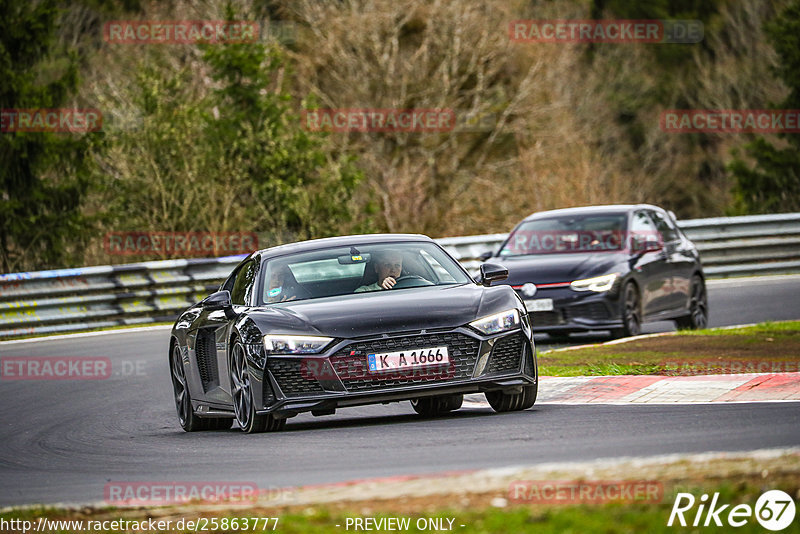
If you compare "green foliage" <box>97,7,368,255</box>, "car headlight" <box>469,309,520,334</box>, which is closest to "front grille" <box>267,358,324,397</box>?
"car headlight" <box>469,309,520,334</box>

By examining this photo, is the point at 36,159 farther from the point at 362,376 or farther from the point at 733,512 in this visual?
the point at 733,512

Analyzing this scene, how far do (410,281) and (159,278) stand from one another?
13881 millimetres

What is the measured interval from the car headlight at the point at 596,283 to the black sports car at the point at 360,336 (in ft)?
19.5

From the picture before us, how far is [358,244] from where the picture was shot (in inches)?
446

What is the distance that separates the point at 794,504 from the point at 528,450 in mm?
2540

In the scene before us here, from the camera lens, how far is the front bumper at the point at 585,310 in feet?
56.2

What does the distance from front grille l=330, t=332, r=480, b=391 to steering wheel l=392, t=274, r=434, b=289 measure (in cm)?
110

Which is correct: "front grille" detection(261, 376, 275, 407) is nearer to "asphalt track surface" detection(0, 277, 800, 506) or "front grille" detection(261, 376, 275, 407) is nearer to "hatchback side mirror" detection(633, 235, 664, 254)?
"asphalt track surface" detection(0, 277, 800, 506)

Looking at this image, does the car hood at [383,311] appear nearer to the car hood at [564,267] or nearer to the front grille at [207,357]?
the front grille at [207,357]

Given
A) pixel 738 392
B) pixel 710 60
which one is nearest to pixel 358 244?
pixel 738 392

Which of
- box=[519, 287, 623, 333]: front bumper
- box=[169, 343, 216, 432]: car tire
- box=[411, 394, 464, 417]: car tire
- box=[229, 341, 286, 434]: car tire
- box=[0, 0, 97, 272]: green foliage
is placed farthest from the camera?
box=[0, 0, 97, 272]: green foliage

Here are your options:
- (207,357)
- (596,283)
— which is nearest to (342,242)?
(207,357)

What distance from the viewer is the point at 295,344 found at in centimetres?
980

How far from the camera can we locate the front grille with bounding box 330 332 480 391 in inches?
383
